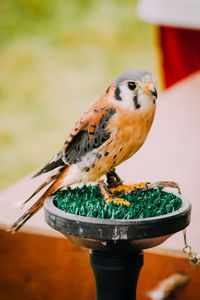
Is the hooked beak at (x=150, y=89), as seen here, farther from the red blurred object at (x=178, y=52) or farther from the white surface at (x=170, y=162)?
the red blurred object at (x=178, y=52)

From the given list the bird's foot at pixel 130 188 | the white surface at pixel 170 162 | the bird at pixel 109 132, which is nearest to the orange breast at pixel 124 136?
the bird at pixel 109 132

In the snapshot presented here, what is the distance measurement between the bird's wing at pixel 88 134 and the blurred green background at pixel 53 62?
258 cm

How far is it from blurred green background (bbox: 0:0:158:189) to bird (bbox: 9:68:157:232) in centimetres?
257

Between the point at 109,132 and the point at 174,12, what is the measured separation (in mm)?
2677

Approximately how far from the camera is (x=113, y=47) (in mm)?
7168

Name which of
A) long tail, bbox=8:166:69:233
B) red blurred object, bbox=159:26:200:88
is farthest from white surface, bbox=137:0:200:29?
long tail, bbox=8:166:69:233

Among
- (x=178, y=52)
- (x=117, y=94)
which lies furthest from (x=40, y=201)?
(x=178, y=52)

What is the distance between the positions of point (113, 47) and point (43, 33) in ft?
4.10

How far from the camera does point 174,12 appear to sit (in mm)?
3723

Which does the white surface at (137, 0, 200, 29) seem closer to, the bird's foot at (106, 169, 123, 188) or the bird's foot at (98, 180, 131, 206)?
the bird's foot at (106, 169, 123, 188)

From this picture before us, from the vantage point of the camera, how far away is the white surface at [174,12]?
367 centimetres

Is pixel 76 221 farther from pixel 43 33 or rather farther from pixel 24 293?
pixel 43 33

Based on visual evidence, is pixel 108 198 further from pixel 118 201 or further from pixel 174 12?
pixel 174 12

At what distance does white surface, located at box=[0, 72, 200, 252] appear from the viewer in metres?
1.94
